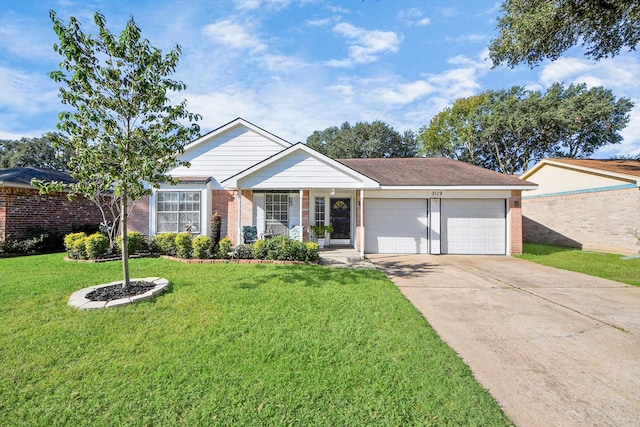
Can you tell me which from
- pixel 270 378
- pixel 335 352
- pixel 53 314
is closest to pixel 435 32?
pixel 335 352

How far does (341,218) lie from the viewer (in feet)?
39.3

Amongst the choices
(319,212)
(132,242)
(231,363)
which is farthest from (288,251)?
(132,242)

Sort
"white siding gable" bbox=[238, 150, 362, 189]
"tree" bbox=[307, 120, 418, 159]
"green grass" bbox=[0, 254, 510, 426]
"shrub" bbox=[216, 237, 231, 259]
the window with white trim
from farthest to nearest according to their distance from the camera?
"tree" bbox=[307, 120, 418, 159], the window with white trim, "white siding gable" bbox=[238, 150, 362, 189], "shrub" bbox=[216, 237, 231, 259], "green grass" bbox=[0, 254, 510, 426]

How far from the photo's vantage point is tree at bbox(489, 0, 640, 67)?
26.7ft

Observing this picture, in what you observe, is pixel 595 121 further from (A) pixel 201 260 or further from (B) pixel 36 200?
(B) pixel 36 200

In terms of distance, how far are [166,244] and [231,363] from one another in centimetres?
722

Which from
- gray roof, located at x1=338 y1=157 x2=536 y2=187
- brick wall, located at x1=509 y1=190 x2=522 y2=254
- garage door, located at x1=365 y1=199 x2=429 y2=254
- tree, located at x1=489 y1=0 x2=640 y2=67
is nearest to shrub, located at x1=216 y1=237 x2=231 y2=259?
garage door, located at x1=365 y1=199 x2=429 y2=254

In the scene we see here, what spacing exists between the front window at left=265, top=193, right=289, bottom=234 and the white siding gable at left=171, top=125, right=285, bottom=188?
1968 mm

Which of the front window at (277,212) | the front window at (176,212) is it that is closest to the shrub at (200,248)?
the front window at (176,212)

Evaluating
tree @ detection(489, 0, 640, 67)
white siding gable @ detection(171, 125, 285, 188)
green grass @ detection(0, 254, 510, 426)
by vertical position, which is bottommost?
green grass @ detection(0, 254, 510, 426)

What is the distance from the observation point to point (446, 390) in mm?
2684

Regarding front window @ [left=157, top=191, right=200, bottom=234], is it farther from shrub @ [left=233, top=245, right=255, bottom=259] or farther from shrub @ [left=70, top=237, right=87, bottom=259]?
shrub @ [left=233, top=245, right=255, bottom=259]

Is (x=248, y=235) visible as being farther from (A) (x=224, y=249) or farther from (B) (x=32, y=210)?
(B) (x=32, y=210)

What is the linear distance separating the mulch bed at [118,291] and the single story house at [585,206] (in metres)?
15.5
